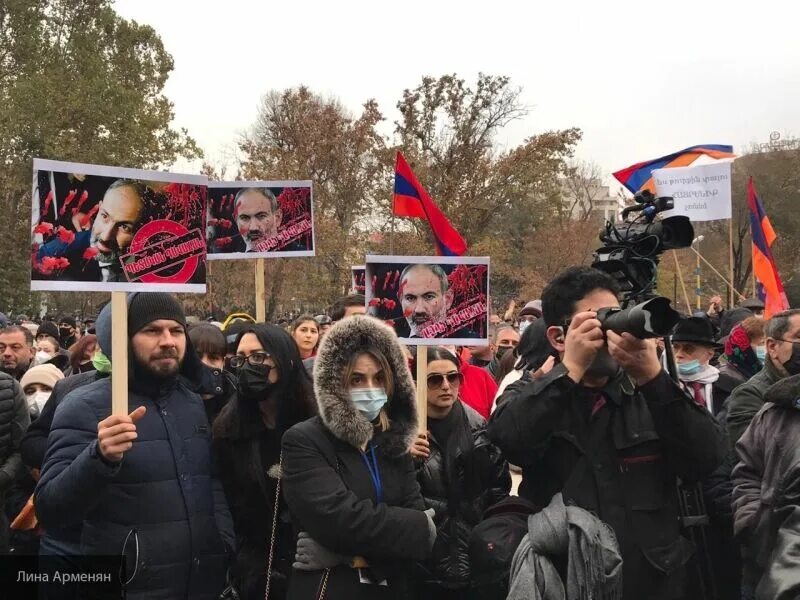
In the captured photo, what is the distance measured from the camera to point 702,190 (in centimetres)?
910

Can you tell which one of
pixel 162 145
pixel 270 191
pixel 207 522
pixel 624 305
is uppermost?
pixel 162 145

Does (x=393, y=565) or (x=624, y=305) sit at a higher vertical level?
(x=624, y=305)

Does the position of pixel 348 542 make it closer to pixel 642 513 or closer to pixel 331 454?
pixel 331 454

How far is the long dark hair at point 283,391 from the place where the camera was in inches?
158

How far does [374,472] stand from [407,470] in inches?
7.0

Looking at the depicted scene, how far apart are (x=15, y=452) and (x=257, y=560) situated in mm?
1588

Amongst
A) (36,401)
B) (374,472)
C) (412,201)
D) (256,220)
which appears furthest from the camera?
(256,220)

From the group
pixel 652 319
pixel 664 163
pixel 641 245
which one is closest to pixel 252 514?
pixel 641 245

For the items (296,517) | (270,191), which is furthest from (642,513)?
(270,191)

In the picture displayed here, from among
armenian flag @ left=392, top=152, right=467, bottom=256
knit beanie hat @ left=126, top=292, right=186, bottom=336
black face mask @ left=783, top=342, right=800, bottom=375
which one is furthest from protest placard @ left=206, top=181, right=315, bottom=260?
black face mask @ left=783, top=342, right=800, bottom=375

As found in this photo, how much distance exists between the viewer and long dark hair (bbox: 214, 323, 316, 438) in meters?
4.02

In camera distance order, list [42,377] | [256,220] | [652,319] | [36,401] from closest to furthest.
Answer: [652,319]
[36,401]
[42,377]
[256,220]

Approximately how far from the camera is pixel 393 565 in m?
3.30

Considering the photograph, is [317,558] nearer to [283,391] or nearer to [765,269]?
[283,391]
